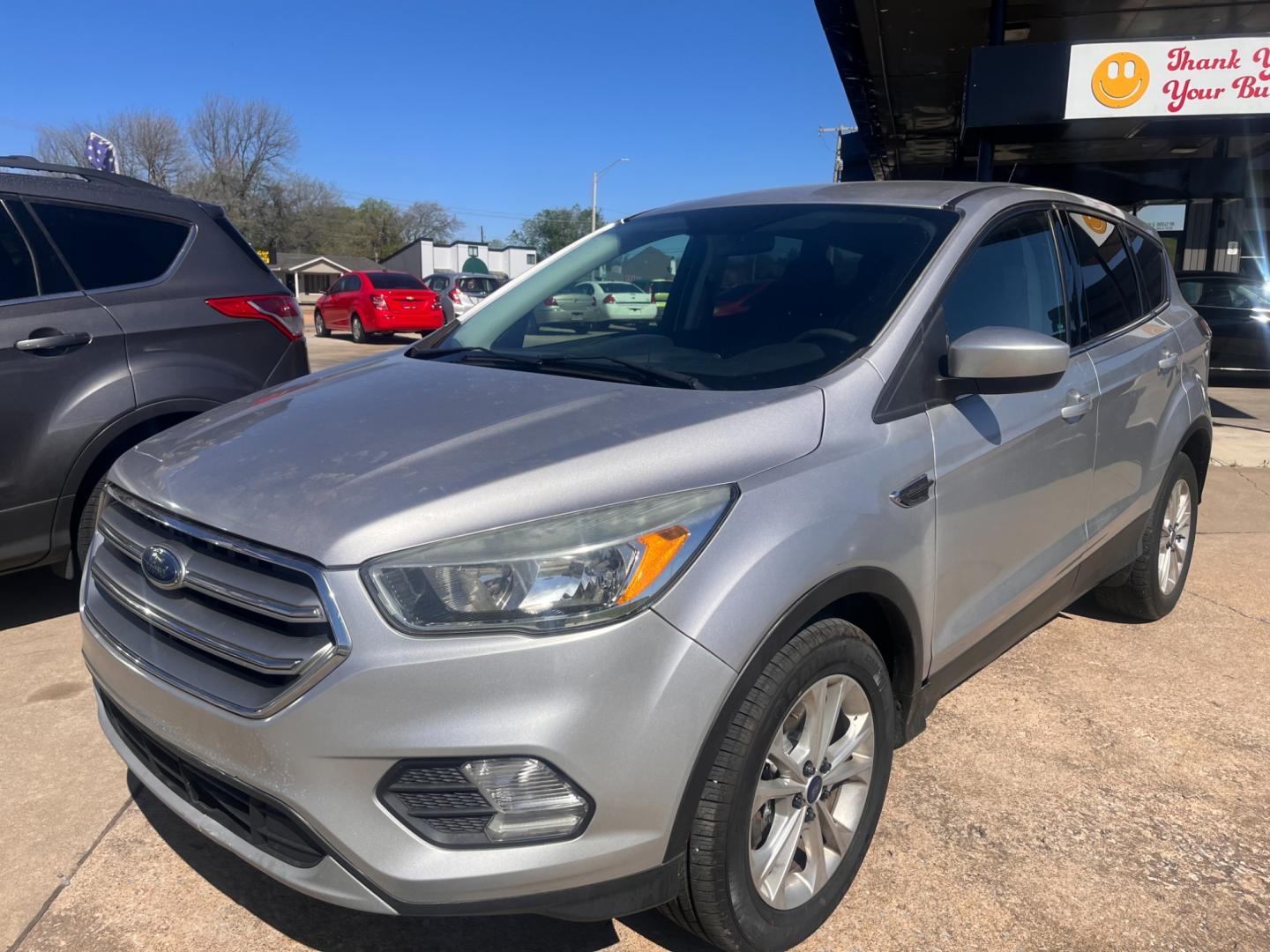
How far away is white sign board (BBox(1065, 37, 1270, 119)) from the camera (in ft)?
31.5

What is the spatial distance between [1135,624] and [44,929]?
4211 mm

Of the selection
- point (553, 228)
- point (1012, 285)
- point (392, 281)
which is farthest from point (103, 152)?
point (553, 228)

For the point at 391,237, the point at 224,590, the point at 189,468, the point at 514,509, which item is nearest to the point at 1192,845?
the point at 514,509

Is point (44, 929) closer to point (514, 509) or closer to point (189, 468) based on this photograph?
point (189, 468)

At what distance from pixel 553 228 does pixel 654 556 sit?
3755 inches

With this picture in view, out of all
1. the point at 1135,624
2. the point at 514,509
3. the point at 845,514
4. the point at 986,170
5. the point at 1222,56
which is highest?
the point at 1222,56

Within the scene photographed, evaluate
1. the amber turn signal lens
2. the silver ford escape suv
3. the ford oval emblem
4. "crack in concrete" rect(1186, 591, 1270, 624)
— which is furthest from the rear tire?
the ford oval emblem

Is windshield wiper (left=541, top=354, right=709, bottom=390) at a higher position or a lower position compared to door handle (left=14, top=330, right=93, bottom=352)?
lower

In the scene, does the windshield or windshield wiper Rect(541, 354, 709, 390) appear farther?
the windshield

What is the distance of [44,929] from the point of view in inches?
93.4

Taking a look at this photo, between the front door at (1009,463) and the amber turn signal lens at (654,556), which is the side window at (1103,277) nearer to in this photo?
the front door at (1009,463)

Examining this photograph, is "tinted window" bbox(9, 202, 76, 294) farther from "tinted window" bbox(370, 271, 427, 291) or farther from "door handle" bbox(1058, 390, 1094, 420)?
"tinted window" bbox(370, 271, 427, 291)

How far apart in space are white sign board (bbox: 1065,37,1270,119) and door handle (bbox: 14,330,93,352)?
8.98 meters

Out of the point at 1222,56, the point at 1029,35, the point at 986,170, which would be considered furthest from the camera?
the point at 1029,35
